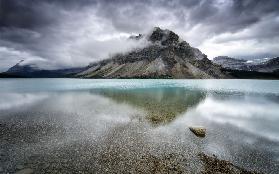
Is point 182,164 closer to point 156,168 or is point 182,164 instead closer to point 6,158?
point 156,168

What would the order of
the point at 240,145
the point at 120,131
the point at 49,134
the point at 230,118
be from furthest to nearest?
1. the point at 230,118
2. the point at 120,131
3. the point at 49,134
4. the point at 240,145

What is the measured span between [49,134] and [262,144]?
24.9 metres

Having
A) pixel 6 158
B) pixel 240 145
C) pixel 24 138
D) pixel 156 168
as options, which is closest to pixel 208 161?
pixel 156 168

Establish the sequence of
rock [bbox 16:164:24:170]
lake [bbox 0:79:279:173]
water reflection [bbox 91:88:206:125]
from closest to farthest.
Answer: rock [bbox 16:164:24:170]
lake [bbox 0:79:279:173]
water reflection [bbox 91:88:206:125]

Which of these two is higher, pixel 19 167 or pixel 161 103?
pixel 19 167

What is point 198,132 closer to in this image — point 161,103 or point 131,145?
point 131,145

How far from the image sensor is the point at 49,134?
2886 centimetres

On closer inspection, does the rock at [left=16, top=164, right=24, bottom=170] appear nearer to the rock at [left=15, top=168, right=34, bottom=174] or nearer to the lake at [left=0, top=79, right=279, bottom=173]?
the lake at [left=0, top=79, right=279, bottom=173]

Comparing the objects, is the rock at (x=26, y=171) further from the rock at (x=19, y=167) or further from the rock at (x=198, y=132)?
the rock at (x=198, y=132)

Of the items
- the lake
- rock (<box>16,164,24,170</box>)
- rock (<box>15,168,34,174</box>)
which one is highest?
rock (<box>16,164,24,170</box>)

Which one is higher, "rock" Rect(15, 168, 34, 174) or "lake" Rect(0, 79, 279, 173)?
"rock" Rect(15, 168, 34, 174)

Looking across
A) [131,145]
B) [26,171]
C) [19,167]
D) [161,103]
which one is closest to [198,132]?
[131,145]

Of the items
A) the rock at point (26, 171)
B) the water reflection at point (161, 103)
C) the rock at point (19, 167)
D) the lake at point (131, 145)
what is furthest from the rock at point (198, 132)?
the rock at point (19, 167)

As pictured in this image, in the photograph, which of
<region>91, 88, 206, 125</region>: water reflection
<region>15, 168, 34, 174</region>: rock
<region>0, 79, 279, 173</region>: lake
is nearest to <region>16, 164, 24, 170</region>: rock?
<region>0, 79, 279, 173</region>: lake
